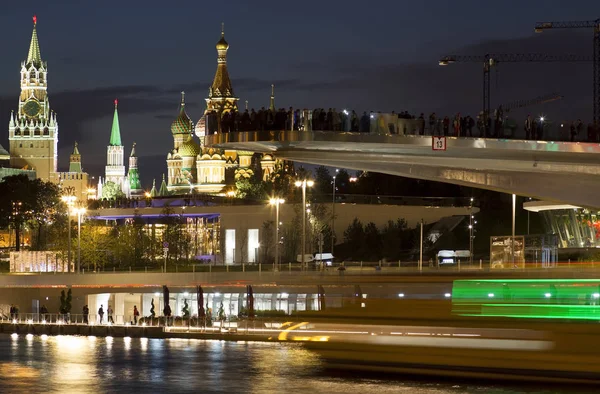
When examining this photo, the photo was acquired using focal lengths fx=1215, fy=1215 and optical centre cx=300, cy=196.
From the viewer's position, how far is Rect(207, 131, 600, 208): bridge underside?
4778cm

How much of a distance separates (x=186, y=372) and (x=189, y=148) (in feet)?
491

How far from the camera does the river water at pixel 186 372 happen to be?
26016 millimetres

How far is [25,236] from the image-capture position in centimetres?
16512

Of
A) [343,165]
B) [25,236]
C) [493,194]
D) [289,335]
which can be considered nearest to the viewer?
[289,335]

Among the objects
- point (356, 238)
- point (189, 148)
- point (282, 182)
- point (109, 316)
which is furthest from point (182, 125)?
point (109, 316)

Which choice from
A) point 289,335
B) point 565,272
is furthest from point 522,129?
point 289,335

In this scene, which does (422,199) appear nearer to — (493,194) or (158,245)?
(493,194)

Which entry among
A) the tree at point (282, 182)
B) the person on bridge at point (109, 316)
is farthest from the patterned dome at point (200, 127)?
the person on bridge at point (109, 316)

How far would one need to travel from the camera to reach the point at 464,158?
168 feet

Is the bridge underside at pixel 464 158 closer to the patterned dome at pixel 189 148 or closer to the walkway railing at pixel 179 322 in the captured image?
the walkway railing at pixel 179 322

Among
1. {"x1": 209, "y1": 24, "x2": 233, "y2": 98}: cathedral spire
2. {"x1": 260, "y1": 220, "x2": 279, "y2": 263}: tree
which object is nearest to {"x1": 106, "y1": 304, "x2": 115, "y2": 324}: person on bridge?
{"x1": 260, "y1": 220, "x2": 279, "y2": 263}: tree

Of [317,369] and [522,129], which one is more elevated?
[522,129]

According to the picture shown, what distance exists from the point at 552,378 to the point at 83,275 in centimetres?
4923

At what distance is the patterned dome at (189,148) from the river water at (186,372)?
133776 mm
